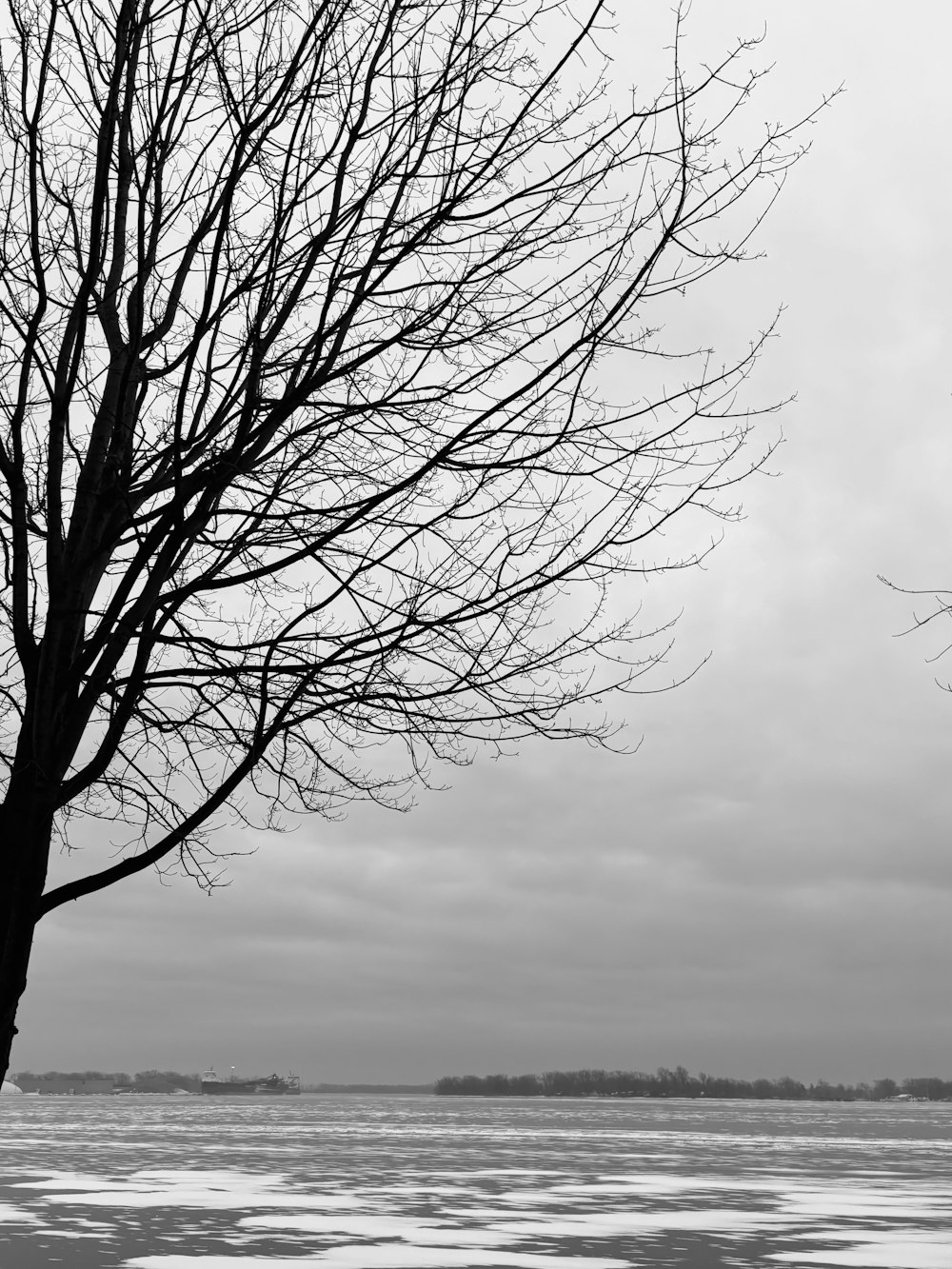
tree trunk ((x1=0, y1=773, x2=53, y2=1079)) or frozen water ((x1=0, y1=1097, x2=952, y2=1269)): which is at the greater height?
tree trunk ((x1=0, y1=773, x2=53, y2=1079))

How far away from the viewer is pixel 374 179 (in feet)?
14.6

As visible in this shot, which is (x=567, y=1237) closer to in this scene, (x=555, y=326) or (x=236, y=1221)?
(x=236, y=1221)

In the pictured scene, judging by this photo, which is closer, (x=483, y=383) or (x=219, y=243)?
(x=219, y=243)

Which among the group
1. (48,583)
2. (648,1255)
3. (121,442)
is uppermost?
(121,442)

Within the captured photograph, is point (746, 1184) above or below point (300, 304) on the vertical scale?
below

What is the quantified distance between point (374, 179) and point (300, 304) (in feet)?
2.12

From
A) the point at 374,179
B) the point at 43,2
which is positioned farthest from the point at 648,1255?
the point at 43,2

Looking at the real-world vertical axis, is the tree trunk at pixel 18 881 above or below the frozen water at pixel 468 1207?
above

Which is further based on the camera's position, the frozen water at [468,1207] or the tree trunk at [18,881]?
the frozen water at [468,1207]

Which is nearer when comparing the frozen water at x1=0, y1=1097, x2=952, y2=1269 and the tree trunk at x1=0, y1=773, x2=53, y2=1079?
the tree trunk at x1=0, y1=773, x2=53, y2=1079

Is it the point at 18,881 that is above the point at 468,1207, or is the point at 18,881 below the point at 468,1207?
above

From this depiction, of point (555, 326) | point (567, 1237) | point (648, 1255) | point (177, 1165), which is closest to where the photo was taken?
point (555, 326)

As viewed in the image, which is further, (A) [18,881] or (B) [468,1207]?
(B) [468,1207]

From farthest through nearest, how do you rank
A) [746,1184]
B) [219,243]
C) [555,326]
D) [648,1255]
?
[746,1184] → [648,1255] → [555,326] → [219,243]
